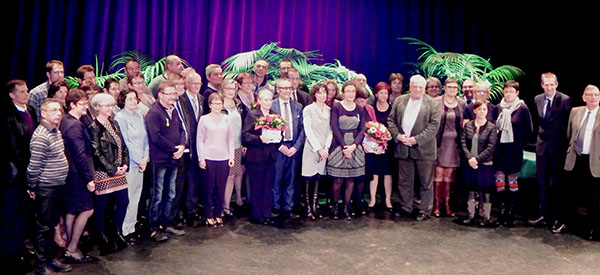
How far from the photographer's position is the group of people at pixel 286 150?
5.03 meters

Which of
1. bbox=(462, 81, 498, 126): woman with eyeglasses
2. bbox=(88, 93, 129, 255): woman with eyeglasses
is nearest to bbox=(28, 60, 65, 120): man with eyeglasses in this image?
bbox=(88, 93, 129, 255): woman with eyeglasses

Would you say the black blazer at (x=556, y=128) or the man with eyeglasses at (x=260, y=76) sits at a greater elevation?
the man with eyeglasses at (x=260, y=76)

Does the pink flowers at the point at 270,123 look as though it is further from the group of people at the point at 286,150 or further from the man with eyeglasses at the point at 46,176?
the man with eyeglasses at the point at 46,176

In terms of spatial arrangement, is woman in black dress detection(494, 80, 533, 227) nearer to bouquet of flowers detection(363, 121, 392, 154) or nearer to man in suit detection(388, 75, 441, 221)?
man in suit detection(388, 75, 441, 221)

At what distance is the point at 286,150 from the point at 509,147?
7.83 ft

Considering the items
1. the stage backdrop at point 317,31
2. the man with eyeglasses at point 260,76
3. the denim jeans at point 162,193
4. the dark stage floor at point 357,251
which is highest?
the stage backdrop at point 317,31

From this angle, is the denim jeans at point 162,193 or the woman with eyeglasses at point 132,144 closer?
the woman with eyeglasses at point 132,144

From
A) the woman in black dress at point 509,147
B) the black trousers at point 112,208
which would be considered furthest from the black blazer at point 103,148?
the woman in black dress at point 509,147

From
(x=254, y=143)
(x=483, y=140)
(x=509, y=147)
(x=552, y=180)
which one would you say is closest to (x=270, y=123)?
(x=254, y=143)

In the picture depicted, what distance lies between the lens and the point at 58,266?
175 inches

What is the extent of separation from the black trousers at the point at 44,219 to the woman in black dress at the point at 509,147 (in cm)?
436

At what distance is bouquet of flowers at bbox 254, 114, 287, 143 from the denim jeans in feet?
3.17

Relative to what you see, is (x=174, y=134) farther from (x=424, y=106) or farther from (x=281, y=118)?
(x=424, y=106)

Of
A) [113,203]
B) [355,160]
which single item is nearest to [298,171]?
[355,160]
